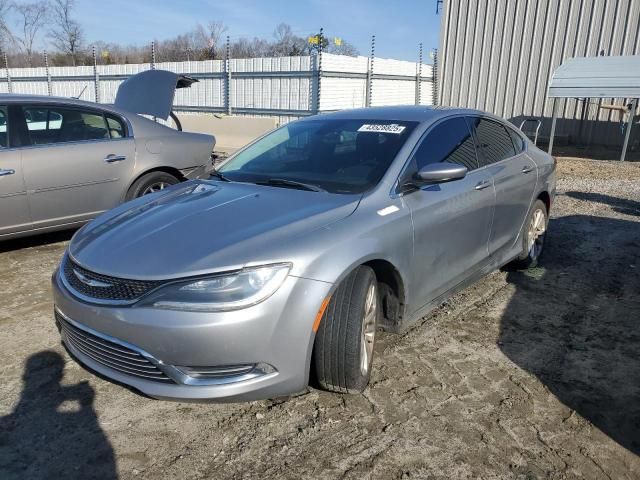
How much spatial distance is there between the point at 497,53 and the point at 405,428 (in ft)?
57.4

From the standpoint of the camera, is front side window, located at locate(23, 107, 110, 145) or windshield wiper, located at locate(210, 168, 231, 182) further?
front side window, located at locate(23, 107, 110, 145)

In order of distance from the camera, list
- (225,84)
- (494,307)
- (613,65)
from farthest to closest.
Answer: (225,84) → (613,65) → (494,307)

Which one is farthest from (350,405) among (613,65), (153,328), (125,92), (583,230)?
(613,65)

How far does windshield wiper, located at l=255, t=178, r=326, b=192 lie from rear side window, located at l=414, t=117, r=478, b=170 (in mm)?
695

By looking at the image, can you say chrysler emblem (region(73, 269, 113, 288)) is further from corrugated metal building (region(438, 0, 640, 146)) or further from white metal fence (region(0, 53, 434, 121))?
corrugated metal building (region(438, 0, 640, 146))

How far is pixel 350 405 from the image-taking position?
2930 mm

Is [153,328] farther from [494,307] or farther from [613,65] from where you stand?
[613,65]

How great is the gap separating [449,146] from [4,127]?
13.0 feet

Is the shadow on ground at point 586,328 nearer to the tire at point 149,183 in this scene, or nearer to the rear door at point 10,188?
the tire at point 149,183

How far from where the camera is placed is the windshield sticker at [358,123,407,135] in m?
3.69

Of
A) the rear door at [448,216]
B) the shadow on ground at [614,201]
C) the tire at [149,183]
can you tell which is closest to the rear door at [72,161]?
the tire at [149,183]

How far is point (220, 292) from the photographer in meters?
2.45

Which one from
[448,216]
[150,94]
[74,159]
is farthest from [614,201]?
[74,159]

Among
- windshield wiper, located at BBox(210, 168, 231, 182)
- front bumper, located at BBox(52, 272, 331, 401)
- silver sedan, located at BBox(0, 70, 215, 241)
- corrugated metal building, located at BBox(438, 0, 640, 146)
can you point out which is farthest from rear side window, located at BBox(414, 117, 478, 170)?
corrugated metal building, located at BBox(438, 0, 640, 146)
